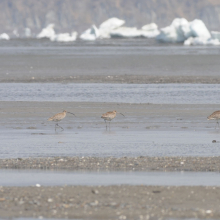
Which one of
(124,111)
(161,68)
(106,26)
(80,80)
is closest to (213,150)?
(124,111)

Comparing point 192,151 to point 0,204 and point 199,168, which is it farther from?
point 0,204

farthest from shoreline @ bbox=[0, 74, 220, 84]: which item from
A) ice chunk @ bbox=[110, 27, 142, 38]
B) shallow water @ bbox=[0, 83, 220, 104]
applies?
ice chunk @ bbox=[110, 27, 142, 38]

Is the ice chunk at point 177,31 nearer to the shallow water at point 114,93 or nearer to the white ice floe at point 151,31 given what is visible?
the white ice floe at point 151,31

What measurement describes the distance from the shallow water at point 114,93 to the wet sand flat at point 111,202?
496 inches

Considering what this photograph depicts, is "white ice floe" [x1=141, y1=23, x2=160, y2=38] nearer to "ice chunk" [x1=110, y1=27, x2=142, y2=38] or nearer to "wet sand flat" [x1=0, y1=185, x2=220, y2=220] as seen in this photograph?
"ice chunk" [x1=110, y1=27, x2=142, y2=38]

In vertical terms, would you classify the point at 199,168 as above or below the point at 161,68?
below

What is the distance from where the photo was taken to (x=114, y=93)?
23828mm

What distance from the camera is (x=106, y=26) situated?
12306 centimetres

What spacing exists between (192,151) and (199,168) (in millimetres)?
1845

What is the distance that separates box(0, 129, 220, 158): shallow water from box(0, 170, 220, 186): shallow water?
5.50 ft

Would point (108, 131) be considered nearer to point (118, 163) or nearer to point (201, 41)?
point (118, 163)

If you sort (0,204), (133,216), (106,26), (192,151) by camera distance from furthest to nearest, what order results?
(106,26)
(192,151)
(0,204)
(133,216)

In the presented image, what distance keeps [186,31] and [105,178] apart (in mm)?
75496

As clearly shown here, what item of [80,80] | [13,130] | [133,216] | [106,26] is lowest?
[133,216]
